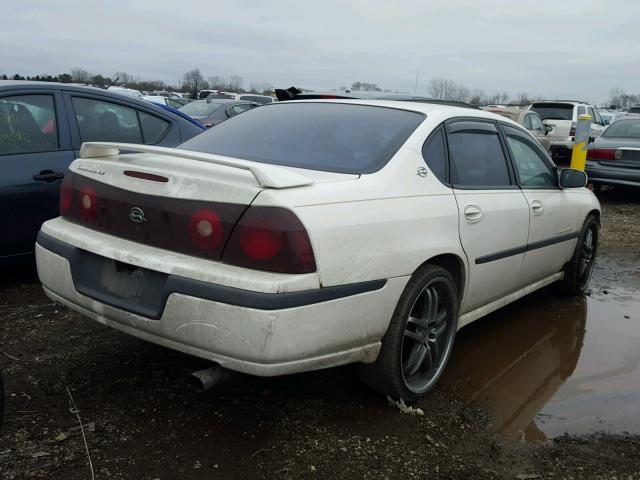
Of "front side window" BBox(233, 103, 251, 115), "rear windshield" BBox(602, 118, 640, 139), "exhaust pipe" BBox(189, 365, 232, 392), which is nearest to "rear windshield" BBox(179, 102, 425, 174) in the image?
"exhaust pipe" BBox(189, 365, 232, 392)

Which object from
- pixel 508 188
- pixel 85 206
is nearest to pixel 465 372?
pixel 508 188

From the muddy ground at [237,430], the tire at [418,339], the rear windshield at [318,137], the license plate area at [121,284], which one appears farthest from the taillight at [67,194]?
the tire at [418,339]

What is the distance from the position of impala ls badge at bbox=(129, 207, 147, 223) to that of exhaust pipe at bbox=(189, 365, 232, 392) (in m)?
0.69

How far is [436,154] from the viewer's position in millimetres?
3104

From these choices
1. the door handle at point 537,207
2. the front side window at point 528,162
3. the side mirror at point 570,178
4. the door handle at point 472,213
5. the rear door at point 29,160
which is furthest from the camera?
the side mirror at point 570,178

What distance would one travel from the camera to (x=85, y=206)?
110 inches

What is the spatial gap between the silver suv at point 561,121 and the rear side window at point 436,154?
1358cm

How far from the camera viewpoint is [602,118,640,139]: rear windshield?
1041 cm

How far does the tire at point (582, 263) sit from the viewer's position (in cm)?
468

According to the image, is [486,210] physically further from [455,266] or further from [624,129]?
[624,129]

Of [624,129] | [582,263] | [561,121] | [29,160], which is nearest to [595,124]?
[561,121]

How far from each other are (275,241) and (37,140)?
2935 millimetres

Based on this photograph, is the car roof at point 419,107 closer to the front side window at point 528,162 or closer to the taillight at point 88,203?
the front side window at point 528,162

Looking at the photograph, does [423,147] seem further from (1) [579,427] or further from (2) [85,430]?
(2) [85,430]
